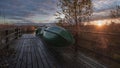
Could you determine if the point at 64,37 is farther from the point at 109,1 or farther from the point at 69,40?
the point at 109,1

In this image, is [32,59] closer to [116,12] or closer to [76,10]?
[76,10]

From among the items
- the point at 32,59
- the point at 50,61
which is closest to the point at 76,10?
the point at 32,59

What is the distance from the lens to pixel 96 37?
23.9ft

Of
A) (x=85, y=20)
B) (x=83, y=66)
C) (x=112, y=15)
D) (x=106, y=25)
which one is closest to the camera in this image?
(x=83, y=66)

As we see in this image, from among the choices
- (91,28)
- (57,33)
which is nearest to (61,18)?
(91,28)

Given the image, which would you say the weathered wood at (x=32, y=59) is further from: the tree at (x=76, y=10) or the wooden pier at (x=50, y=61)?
the tree at (x=76, y=10)

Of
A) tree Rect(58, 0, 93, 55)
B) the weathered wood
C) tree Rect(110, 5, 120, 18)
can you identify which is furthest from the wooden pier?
tree Rect(110, 5, 120, 18)

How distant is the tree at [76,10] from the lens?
11311mm

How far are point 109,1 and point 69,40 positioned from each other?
25.6 ft

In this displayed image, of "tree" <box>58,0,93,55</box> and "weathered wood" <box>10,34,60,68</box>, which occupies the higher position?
"tree" <box>58,0,93,55</box>

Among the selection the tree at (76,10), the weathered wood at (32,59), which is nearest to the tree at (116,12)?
the tree at (76,10)

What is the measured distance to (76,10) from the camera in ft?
37.4

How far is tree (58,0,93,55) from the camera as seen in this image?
11.3 m

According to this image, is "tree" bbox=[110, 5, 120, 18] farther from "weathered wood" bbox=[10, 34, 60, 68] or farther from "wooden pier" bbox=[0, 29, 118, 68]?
"weathered wood" bbox=[10, 34, 60, 68]
